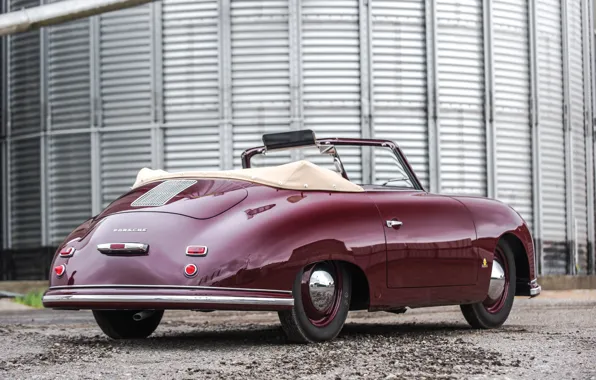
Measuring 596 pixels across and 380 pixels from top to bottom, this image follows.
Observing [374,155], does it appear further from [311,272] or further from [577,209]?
[311,272]

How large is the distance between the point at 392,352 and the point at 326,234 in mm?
846

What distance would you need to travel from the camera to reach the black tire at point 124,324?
6.93 metres

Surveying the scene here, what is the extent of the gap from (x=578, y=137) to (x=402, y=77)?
3.78 metres

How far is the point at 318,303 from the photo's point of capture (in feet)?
20.5

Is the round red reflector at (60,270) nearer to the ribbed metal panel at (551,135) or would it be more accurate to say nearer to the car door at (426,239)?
the car door at (426,239)

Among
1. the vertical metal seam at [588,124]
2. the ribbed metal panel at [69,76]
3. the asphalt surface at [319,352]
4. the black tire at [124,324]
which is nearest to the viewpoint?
the asphalt surface at [319,352]

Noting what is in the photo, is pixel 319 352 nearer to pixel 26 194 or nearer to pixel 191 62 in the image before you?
pixel 191 62

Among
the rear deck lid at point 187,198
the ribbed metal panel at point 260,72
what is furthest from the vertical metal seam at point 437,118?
the rear deck lid at point 187,198

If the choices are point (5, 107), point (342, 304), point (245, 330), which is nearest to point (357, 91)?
point (5, 107)

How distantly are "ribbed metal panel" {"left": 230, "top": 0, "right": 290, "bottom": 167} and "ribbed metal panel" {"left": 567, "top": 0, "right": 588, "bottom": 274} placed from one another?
514 centimetres

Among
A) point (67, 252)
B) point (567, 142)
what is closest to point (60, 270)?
point (67, 252)

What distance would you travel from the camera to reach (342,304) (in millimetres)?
6391

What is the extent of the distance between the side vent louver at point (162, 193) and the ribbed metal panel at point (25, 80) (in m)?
10.5

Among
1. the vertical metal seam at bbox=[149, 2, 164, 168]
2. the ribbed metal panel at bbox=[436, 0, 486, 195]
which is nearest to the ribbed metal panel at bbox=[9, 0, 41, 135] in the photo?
the vertical metal seam at bbox=[149, 2, 164, 168]
